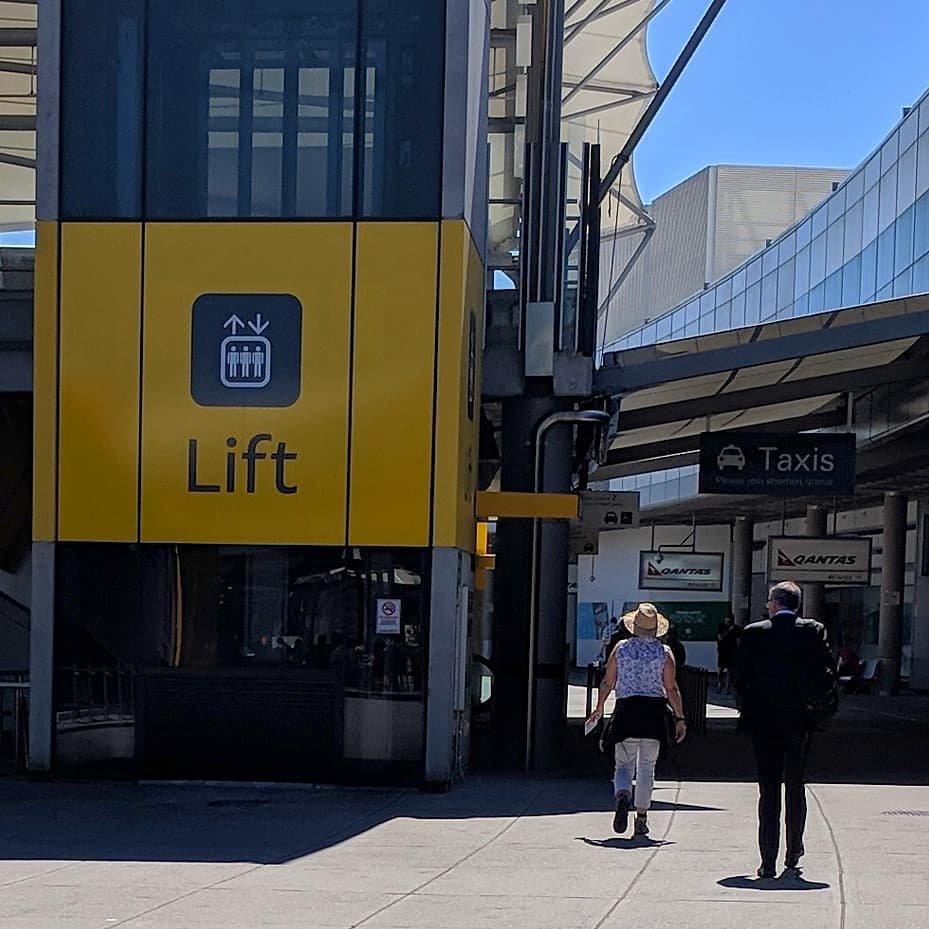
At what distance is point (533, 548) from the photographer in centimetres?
1764

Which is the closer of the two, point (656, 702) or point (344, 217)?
point (656, 702)

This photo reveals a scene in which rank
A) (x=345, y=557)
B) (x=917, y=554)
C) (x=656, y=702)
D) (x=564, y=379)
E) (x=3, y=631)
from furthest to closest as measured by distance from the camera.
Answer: (x=917, y=554) < (x=3, y=631) < (x=564, y=379) < (x=345, y=557) < (x=656, y=702)

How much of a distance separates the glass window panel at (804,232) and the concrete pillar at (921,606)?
13862 mm

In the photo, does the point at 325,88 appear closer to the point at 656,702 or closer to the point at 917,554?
the point at 656,702

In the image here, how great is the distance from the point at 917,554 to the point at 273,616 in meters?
32.8

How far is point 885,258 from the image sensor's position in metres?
47.0

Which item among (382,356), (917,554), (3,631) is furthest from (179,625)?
(917,554)

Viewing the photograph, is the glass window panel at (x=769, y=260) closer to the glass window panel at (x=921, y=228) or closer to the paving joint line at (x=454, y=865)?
the glass window panel at (x=921, y=228)

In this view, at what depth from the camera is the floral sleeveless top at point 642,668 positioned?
12.3 m

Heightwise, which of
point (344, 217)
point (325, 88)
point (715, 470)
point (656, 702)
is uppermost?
point (325, 88)

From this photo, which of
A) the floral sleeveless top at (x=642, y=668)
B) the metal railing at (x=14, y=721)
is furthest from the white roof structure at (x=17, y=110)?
the floral sleeveless top at (x=642, y=668)

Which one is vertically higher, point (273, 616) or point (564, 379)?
point (564, 379)

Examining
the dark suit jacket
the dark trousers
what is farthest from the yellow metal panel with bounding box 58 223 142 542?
the dark trousers

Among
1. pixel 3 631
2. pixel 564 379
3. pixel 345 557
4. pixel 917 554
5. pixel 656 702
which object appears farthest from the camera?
pixel 917 554
